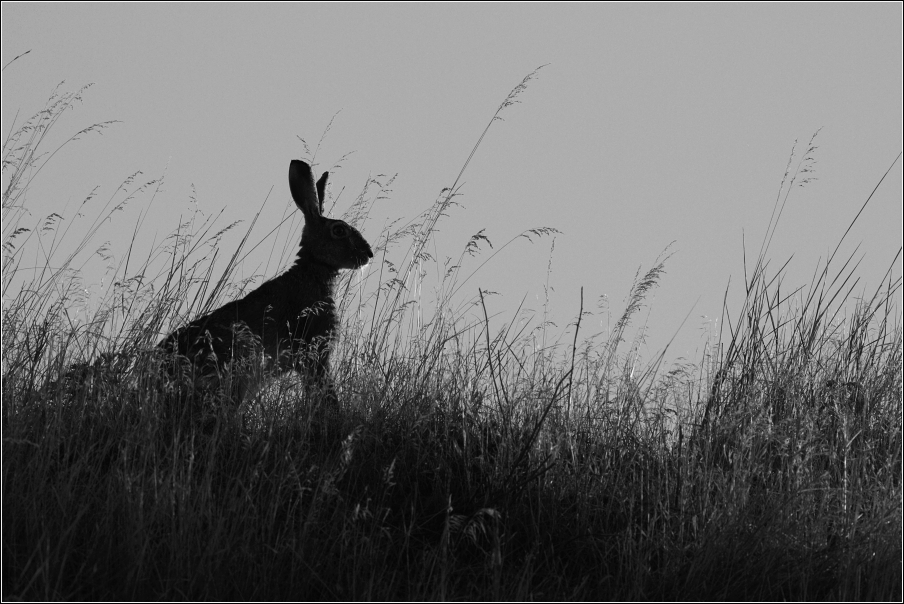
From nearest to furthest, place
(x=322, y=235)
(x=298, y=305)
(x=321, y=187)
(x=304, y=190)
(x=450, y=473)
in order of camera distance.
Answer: (x=450, y=473) → (x=298, y=305) → (x=304, y=190) → (x=322, y=235) → (x=321, y=187)

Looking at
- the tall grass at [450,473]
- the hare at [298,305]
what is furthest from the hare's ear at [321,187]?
the tall grass at [450,473]

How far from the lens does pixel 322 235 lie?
21.3ft

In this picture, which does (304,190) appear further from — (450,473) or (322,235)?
(450,473)

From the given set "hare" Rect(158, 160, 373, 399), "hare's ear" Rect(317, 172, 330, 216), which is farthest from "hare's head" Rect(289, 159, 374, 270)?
"hare's ear" Rect(317, 172, 330, 216)

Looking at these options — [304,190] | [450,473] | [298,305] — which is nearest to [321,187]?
[304,190]

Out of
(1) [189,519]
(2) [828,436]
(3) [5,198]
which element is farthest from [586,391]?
(3) [5,198]

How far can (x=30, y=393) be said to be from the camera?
12.7ft

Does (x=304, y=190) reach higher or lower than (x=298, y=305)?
higher

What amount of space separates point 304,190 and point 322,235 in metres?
0.32

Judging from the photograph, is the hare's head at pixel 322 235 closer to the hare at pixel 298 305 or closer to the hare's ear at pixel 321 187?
the hare at pixel 298 305

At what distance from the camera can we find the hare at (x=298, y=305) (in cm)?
502

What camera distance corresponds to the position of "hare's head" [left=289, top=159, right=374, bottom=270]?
634 centimetres

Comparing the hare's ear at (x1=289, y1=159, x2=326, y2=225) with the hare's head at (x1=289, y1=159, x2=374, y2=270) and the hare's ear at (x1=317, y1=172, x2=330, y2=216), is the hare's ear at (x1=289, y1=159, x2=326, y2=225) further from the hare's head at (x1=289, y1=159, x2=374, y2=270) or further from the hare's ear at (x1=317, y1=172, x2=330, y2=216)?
the hare's ear at (x1=317, y1=172, x2=330, y2=216)

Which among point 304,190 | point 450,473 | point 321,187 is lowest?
point 450,473
